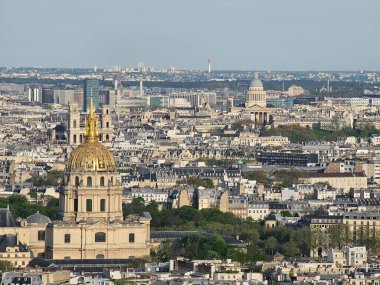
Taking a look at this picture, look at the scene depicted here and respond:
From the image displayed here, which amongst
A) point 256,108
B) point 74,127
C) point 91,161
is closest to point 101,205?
point 91,161

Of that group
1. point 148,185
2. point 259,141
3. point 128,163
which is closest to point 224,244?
point 148,185

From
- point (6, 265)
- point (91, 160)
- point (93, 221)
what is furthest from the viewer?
→ point (91, 160)

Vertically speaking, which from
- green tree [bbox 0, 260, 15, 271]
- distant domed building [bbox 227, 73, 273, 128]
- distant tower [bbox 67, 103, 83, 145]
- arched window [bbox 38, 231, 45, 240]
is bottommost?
green tree [bbox 0, 260, 15, 271]

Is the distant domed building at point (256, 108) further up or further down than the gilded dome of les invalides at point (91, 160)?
further up

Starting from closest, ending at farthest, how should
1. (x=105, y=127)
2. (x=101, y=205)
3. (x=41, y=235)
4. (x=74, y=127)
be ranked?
(x=101, y=205), (x=41, y=235), (x=74, y=127), (x=105, y=127)

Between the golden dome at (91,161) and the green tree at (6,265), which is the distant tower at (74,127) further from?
the green tree at (6,265)

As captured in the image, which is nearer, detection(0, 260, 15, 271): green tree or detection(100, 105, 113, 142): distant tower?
detection(0, 260, 15, 271): green tree

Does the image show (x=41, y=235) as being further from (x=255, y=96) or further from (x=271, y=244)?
(x=255, y=96)

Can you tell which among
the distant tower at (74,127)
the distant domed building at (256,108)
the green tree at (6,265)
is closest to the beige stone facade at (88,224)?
the green tree at (6,265)

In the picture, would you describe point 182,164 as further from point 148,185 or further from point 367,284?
point 367,284

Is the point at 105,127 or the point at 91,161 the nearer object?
the point at 91,161

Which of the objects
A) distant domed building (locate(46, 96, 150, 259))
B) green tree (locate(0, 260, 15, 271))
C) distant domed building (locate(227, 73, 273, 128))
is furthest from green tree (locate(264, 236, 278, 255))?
distant domed building (locate(227, 73, 273, 128))

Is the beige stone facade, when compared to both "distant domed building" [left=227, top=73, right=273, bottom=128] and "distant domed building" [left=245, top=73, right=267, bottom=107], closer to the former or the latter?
"distant domed building" [left=227, top=73, right=273, bottom=128]
